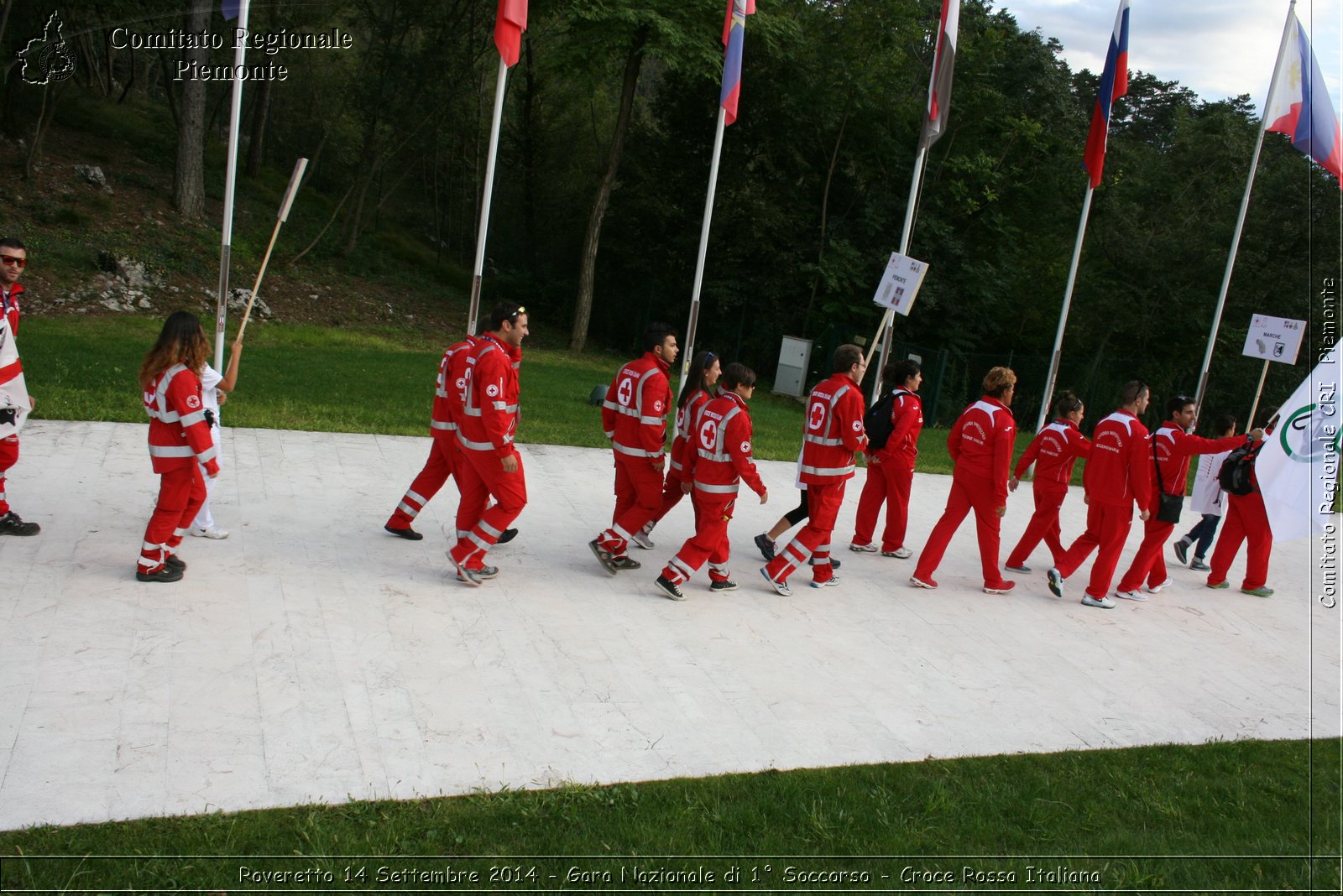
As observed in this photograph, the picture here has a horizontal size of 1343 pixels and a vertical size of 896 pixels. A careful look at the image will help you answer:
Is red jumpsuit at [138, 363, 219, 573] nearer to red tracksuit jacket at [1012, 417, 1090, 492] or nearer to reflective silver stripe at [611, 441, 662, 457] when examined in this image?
reflective silver stripe at [611, 441, 662, 457]

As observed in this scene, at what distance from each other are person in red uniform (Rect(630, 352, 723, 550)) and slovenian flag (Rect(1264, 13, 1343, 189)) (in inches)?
348

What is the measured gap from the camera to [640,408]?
7559 millimetres

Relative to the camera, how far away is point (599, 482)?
10.9 metres

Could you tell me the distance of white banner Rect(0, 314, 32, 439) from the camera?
7.00 metres

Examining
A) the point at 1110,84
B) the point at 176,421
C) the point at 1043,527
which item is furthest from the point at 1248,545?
the point at 176,421

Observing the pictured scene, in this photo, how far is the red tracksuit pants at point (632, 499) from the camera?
7.74 m

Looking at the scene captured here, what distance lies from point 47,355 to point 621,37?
1550 cm

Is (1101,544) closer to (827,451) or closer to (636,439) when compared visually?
(827,451)

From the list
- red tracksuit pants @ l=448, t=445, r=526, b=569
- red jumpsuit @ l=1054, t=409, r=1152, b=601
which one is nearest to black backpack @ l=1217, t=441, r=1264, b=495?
red jumpsuit @ l=1054, t=409, r=1152, b=601

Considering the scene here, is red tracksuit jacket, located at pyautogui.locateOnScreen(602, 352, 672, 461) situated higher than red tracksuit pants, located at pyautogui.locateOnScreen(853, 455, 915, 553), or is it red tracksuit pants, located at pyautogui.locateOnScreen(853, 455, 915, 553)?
red tracksuit jacket, located at pyautogui.locateOnScreen(602, 352, 672, 461)

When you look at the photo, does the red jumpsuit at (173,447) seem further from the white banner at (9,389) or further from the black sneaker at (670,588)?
the black sneaker at (670,588)

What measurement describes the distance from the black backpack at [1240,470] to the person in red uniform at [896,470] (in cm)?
297

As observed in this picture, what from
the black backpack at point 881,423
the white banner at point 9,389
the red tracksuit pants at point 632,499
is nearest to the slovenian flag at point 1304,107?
the black backpack at point 881,423

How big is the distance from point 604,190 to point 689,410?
2091 cm
